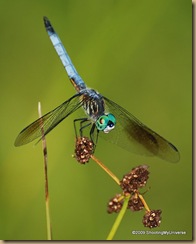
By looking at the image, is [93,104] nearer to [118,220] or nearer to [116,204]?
[116,204]

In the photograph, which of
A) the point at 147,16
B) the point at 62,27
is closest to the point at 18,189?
the point at 62,27

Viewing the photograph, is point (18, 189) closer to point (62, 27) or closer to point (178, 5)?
point (62, 27)

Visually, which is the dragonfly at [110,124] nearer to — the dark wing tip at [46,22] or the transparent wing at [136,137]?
the transparent wing at [136,137]

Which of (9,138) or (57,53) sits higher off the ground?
(57,53)

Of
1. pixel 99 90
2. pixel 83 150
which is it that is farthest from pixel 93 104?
pixel 83 150

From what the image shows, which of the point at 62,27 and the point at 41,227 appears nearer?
the point at 41,227
